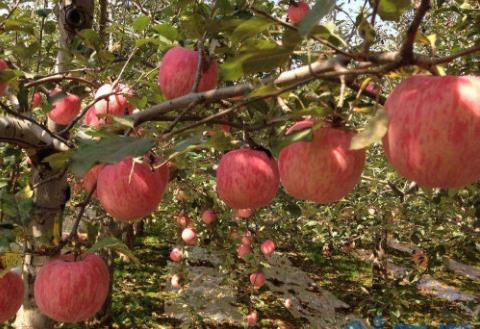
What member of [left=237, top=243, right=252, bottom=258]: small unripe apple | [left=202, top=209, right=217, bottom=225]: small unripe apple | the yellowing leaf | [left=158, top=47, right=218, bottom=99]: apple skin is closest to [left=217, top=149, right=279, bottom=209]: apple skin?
[left=158, top=47, right=218, bottom=99]: apple skin

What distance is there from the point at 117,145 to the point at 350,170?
1.86 ft

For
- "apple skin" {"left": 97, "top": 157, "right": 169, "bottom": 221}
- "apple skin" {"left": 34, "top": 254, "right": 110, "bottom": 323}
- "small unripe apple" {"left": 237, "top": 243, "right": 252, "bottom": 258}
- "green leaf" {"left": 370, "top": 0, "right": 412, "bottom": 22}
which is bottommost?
"small unripe apple" {"left": 237, "top": 243, "right": 252, "bottom": 258}

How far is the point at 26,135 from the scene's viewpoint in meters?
1.68

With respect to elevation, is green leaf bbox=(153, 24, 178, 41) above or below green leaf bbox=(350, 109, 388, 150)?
above

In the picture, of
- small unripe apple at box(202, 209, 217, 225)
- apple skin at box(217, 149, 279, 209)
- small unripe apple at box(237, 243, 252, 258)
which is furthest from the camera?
small unripe apple at box(237, 243, 252, 258)

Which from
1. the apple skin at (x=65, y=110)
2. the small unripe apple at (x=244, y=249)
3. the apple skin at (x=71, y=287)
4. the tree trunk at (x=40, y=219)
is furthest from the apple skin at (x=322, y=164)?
the small unripe apple at (x=244, y=249)

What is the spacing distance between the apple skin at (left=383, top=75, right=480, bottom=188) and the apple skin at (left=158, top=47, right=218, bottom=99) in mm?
815

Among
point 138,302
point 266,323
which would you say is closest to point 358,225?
point 266,323

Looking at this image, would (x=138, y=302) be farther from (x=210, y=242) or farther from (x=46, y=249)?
(x=46, y=249)

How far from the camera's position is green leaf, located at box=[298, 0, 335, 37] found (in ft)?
2.44

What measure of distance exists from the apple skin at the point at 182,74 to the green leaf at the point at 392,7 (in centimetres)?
64

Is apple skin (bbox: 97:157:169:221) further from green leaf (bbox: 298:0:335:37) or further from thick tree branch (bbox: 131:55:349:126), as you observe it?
green leaf (bbox: 298:0:335:37)

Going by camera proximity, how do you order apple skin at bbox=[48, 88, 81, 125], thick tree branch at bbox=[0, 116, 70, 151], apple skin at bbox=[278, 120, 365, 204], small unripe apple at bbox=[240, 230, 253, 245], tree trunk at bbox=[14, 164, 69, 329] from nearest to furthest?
1. apple skin at bbox=[278, 120, 365, 204]
2. thick tree branch at bbox=[0, 116, 70, 151]
3. tree trunk at bbox=[14, 164, 69, 329]
4. apple skin at bbox=[48, 88, 81, 125]
5. small unripe apple at bbox=[240, 230, 253, 245]

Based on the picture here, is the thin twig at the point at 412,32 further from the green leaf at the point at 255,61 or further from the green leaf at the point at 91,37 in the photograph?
the green leaf at the point at 91,37
